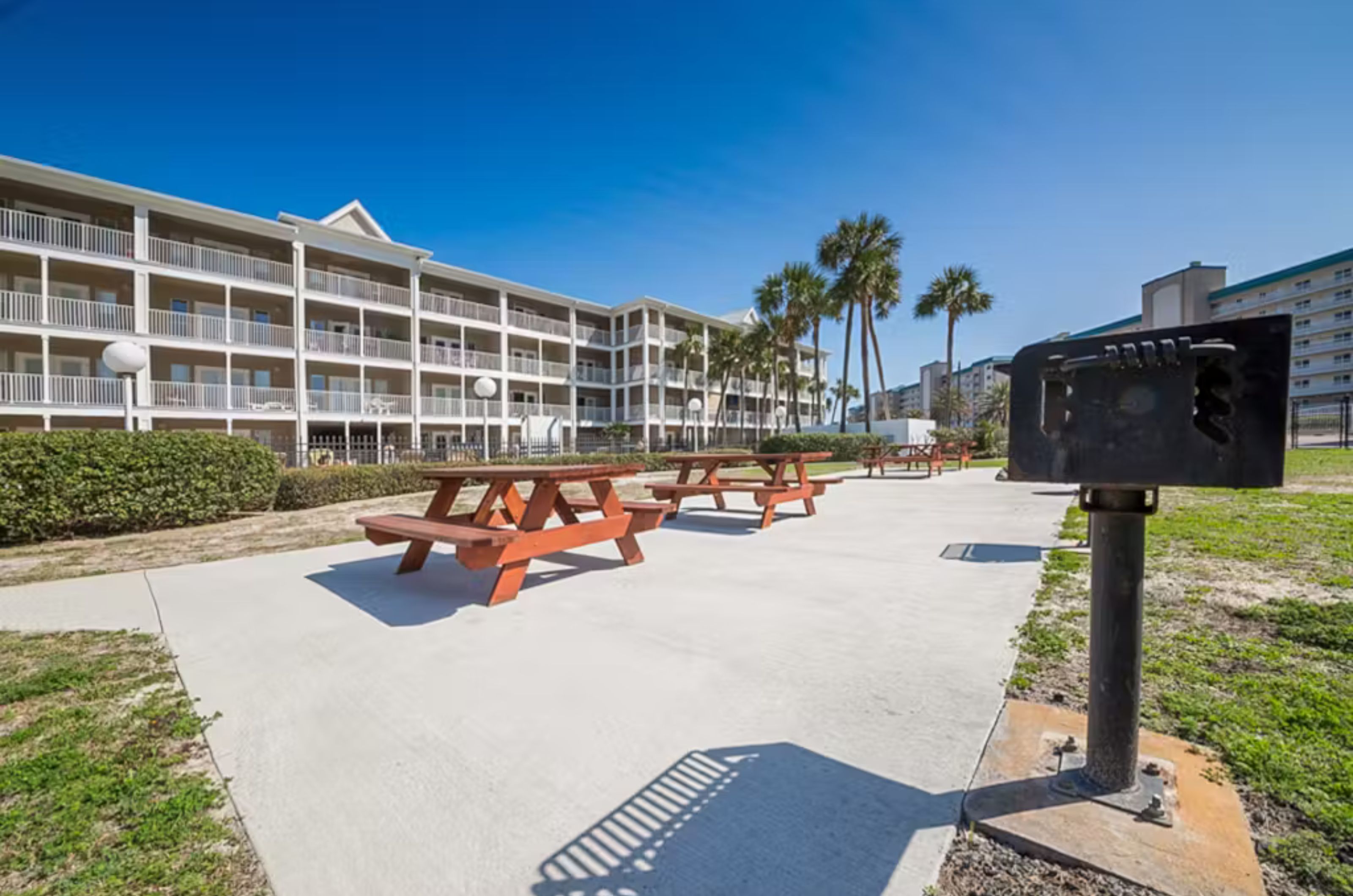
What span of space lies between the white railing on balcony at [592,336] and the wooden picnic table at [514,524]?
1162 inches

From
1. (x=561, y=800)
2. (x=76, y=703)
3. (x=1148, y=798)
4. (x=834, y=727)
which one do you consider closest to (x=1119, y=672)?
(x=1148, y=798)

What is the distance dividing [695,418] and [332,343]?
21627mm

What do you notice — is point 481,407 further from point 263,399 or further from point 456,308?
point 263,399

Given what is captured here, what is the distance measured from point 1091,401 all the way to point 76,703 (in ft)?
14.8

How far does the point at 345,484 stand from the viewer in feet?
38.9

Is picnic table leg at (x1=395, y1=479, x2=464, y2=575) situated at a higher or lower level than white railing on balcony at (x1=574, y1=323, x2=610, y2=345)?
lower

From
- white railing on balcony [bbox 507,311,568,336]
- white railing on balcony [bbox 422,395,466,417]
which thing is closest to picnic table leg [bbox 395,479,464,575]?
white railing on balcony [bbox 422,395,466,417]

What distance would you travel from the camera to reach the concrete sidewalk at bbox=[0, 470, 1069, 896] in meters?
1.72

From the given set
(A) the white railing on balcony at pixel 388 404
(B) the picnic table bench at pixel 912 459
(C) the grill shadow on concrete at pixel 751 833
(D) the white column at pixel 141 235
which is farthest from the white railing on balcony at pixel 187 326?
(C) the grill shadow on concrete at pixel 751 833

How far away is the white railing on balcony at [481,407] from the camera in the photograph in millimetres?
28469

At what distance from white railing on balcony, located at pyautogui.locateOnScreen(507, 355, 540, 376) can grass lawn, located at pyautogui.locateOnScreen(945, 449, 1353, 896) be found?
93.3ft

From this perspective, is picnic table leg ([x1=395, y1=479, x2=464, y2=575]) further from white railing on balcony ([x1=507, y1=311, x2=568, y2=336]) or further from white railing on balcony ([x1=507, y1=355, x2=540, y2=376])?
white railing on balcony ([x1=507, y1=311, x2=568, y2=336])

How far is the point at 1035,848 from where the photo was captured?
1.68 m

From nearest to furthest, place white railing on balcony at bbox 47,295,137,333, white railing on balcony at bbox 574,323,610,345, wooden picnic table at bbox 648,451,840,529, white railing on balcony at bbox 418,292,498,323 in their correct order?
1. wooden picnic table at bbox 648,451,840,529
2. white railing on balcony at bbox 47,295,137,333
3. white railing on balcony at bbox 418,292,498,323
4. white railing on balcony at bbox 574,323,610,345
